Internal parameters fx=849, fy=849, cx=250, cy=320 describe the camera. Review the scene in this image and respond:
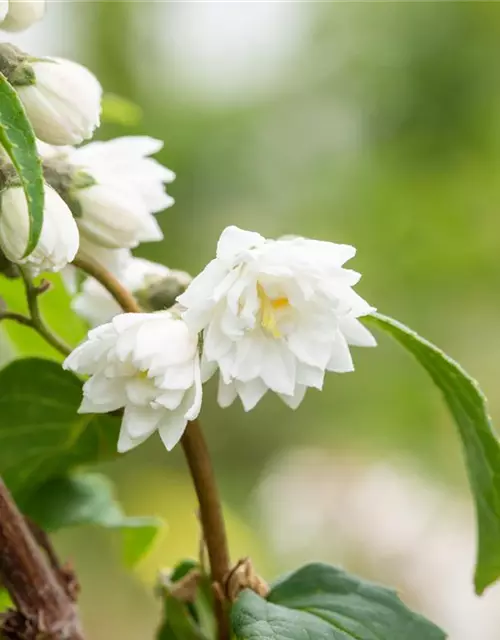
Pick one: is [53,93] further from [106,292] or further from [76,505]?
[76,505]

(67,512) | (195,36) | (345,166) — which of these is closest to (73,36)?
(195,36)

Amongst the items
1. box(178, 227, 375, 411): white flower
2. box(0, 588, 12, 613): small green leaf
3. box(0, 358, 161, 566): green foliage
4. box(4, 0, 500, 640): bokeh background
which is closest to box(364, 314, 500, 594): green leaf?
box(178, 227, 375, 411): white flower

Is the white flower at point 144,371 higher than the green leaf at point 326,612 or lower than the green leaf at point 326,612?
higher

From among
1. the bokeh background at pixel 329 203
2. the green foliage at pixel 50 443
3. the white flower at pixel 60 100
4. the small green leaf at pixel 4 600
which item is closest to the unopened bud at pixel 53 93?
the white flower at pixel 60 100

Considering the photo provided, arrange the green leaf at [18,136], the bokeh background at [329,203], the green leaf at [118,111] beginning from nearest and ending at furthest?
the green leaf at [18,136], the green leaf at [118,111], the bokeh background at [329,203]

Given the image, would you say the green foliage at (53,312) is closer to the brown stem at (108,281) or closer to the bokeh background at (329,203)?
the brown stem at (108,281)

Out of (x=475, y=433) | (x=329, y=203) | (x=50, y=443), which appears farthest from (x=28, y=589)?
(x=329, y=203)
